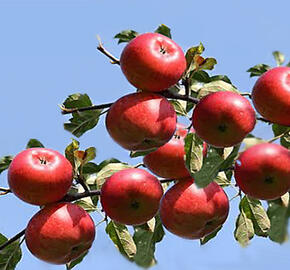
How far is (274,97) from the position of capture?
2.85 meters

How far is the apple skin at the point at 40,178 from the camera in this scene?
3.00 meters

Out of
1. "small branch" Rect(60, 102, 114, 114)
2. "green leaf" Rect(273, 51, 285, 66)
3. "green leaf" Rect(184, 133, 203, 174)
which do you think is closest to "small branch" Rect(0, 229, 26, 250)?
"small branch" Rect(60, 102, 114, 114)

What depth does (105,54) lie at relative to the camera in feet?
9.78

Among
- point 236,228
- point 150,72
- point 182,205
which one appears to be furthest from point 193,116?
point 236,228

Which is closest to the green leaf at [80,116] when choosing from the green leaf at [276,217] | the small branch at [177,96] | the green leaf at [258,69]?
the small branch at [177,96]

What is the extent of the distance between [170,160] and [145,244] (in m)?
0.52

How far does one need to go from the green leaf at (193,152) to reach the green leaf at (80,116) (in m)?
0.54

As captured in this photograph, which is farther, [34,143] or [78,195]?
[34,143]

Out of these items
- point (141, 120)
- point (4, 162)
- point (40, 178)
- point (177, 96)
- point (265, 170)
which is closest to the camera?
point (265, 170)

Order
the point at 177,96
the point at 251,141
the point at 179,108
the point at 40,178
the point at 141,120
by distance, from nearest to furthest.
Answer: the point at 251,141
the point at 141,120
the point at 177,96
the point at 40,178
the point at 179,108

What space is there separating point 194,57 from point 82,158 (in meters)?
0.81

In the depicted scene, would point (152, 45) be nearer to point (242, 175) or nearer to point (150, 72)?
point (150, 72)

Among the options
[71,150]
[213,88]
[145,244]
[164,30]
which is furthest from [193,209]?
[164,30]

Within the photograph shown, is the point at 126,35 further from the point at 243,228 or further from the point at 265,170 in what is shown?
the point at 243,228
